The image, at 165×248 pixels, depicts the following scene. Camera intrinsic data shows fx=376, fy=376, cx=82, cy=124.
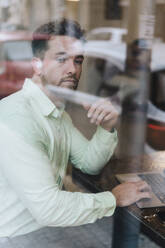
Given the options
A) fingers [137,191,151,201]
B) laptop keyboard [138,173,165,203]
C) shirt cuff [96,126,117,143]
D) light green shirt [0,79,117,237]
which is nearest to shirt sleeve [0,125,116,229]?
light green shirt [0,79,117,237]

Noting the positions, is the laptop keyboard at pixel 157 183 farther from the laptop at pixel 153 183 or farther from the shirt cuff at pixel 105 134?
the shirt cuff at pixel 105 134

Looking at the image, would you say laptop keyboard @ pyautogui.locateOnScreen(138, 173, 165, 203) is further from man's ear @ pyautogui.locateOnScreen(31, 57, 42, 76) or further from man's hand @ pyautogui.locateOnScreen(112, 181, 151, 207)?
man's ear @ pyautogui.locateOnScreen(31, 57, 42, 76)

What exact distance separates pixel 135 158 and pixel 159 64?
394 centimetres

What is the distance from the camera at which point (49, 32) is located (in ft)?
4.63

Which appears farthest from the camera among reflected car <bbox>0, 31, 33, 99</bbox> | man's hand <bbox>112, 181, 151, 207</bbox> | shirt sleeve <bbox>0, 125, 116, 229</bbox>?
reflected car <bbox>0, 31, 33, 99</bbox>

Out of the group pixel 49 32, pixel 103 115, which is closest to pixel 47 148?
pixel 103 115

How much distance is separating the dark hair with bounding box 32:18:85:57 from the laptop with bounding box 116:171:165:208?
61cm

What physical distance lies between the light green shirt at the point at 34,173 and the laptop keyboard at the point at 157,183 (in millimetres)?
204

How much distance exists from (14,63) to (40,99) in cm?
41

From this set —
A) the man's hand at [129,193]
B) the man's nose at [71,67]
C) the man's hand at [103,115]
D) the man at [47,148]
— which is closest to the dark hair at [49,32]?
the man at [47,148]

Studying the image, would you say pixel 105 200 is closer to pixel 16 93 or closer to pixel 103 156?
pixel 103 156

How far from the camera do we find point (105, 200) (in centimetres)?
132

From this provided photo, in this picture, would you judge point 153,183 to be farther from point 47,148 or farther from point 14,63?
point 14,63

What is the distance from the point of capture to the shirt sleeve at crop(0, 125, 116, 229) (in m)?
1.21
